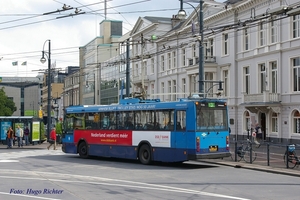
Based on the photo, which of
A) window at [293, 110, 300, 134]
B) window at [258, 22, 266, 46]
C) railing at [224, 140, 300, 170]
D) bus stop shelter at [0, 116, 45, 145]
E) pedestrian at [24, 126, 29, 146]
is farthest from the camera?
window at [258, 22, 266, 46]

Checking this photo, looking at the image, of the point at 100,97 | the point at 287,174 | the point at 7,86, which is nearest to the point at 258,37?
the point at 287,174

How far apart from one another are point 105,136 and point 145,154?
302 centimetres

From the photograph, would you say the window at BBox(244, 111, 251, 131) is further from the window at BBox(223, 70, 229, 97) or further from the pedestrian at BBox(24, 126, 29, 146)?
the pedestrian at BBox(24, 126, 29, 146)

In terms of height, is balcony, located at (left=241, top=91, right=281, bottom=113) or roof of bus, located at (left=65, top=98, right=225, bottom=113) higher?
balcony, located at (left=241, top=91, right=281, bottom=113)

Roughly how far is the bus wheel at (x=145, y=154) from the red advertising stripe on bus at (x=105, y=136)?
2.65ft

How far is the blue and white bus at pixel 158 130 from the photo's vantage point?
1978cm

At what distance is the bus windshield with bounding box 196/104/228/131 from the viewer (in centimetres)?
1980

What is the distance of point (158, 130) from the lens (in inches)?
830

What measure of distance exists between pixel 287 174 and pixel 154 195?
688 centimetres

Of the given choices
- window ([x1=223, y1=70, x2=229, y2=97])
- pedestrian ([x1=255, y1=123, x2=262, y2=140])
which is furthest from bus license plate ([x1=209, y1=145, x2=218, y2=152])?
window ([x1=223, y1=70, x2=229, y2=97])

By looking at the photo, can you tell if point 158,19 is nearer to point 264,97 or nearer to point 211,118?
point 264,97

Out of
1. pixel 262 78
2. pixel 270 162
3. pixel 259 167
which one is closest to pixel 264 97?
pixel 262 78

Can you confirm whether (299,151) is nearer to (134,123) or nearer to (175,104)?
(175,104)

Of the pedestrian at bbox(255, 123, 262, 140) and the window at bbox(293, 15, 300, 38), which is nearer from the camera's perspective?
the window at bbox(293, 15, 300, 38)
